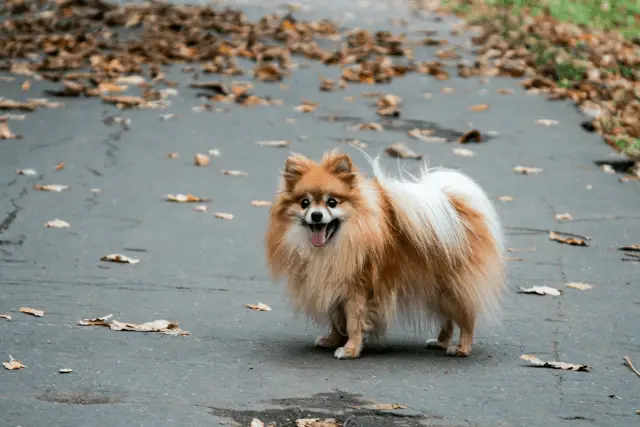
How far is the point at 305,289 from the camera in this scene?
6234 mm

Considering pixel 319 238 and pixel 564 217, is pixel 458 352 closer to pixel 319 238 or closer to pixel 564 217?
pixel 319 238

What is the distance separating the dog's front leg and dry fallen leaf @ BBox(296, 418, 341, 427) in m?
1.29

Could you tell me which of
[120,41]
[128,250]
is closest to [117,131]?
[128,250]

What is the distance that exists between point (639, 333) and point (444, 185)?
5.07 feet

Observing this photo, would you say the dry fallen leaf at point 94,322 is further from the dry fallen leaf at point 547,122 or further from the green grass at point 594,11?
the green grass at point 594,11

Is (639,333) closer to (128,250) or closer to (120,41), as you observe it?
(128,250)

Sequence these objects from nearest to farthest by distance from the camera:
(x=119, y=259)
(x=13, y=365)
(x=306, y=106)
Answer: (x=13, y=365) → (x=119, y=259) → (x=306, y=106)

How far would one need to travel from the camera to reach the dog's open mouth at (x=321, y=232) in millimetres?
6105

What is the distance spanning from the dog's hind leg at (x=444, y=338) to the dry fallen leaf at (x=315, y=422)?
1869mm

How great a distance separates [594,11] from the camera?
66.7 feet

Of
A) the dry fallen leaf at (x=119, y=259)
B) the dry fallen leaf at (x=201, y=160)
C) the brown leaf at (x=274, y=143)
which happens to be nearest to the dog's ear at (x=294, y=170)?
the dry fallen leaf at (x=119, y=259)

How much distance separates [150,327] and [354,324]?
48.6 inches

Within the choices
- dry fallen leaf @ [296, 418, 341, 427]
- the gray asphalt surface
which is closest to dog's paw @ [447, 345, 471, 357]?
the gray asphalt surface

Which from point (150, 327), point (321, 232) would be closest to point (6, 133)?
point (150, 327)
